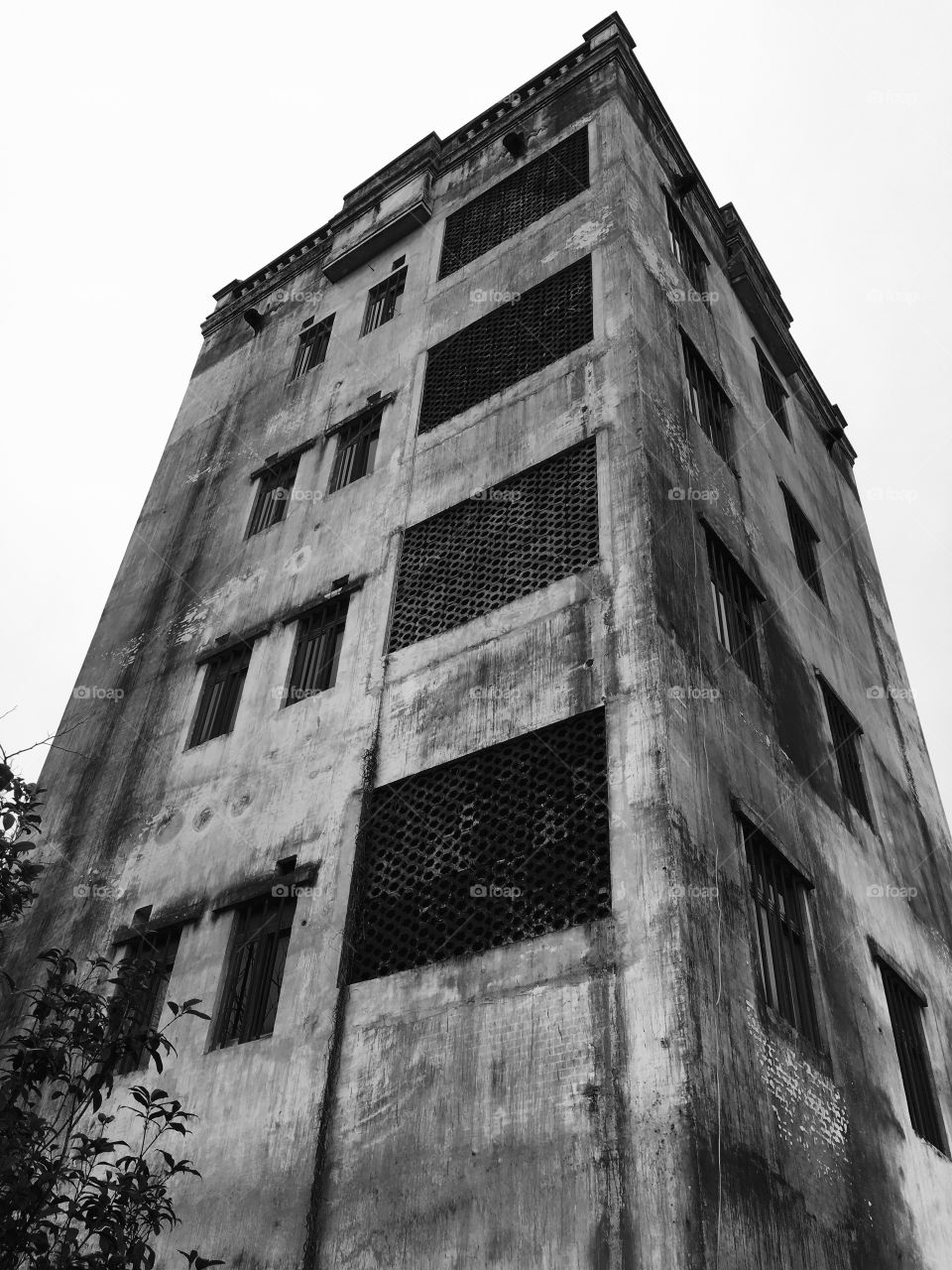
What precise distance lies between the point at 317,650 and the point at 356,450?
4023 mm

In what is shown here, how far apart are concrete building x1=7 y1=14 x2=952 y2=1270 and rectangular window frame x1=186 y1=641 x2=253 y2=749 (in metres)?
0.07

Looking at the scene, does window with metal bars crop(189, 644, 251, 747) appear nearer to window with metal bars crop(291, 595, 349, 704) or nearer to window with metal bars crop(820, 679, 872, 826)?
window with metal bars crop(291, 595, 349, 704)

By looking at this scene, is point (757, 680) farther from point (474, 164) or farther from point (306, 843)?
Result: point (474, 164)

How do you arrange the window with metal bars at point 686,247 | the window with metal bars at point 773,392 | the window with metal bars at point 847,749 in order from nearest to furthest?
the window with metal bars at point 847,749
the window with metal bars at point 686,247
the window with metal bars at point 773,392

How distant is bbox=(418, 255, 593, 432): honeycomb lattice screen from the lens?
635 inches

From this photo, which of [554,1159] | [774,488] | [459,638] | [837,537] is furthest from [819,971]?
[837,537]

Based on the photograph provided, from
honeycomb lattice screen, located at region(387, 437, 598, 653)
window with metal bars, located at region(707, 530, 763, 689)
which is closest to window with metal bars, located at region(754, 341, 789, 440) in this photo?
window with metal bars, located at region(707, 530, 763, 689)

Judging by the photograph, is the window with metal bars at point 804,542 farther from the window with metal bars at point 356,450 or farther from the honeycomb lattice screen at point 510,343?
the window with metal bars at point 356,450

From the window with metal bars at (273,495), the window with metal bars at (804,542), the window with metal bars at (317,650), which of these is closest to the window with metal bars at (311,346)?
the window with metal bars at (273,495)

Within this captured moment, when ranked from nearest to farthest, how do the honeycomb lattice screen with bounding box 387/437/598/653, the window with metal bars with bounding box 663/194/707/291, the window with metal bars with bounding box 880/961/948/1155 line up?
the honeycomb lattice screen with bounding box 387/437/598/653 < the window with metal bars with bounding box 880/961/948/1155 < the window with metal bars with bounding box 663/194/707/291

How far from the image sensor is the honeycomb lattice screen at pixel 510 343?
16125 millimetres

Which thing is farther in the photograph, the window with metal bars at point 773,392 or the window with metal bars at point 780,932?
the window with metal bars at point 773,392

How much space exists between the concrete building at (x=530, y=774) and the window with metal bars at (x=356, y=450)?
0.07 m

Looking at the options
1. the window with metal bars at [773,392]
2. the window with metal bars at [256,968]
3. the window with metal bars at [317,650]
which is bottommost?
the window with metal bars at [256,968]
